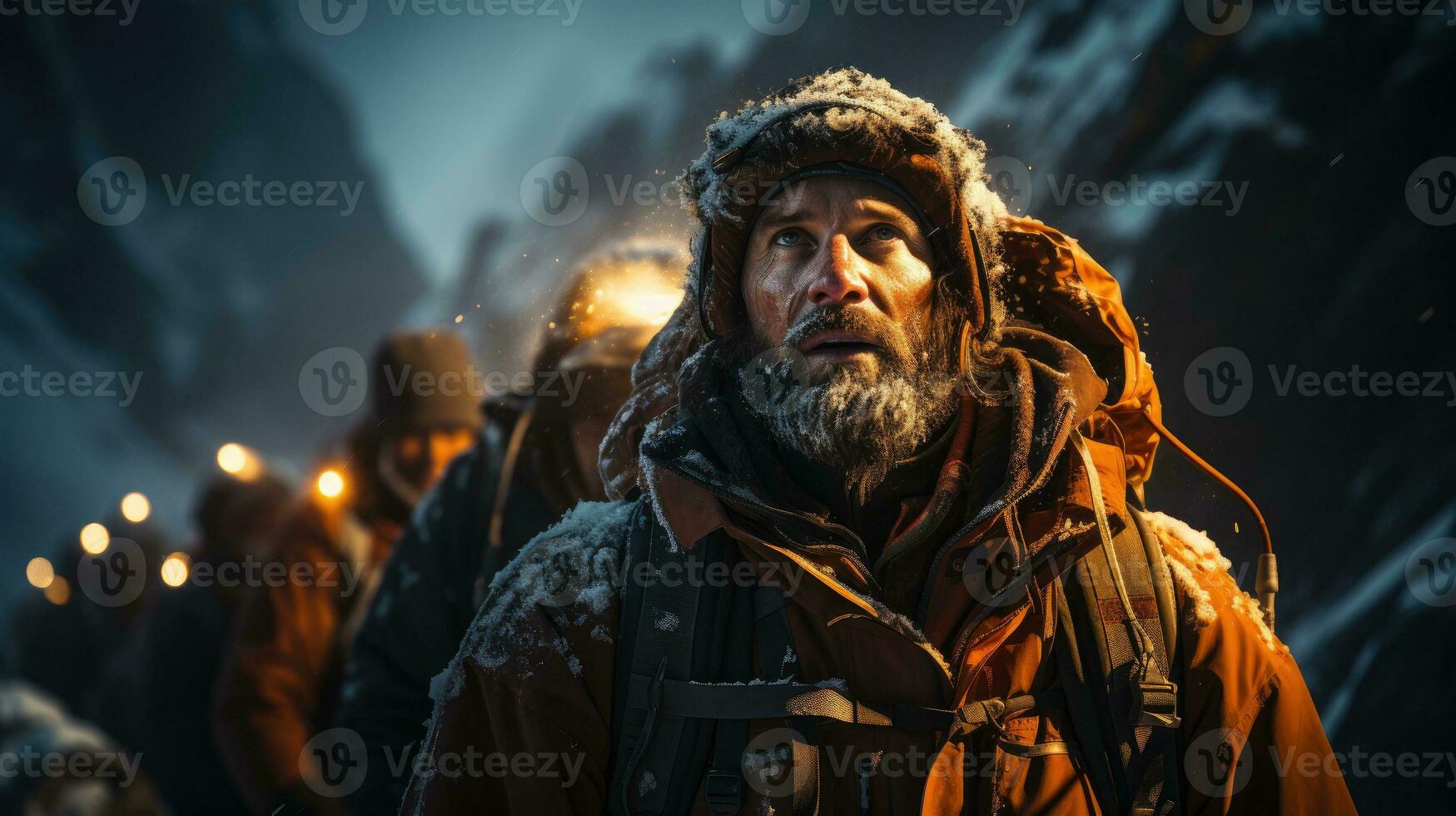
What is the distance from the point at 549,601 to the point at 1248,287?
303cm

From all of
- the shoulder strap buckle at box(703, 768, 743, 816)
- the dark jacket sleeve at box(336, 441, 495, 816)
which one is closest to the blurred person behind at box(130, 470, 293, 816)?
the dark jacket sleeve at box(336, 441, 495, 816)

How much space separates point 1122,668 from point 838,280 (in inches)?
39.4

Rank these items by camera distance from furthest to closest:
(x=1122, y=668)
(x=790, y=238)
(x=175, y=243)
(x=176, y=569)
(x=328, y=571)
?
(x=175, y=243)
(x=176, y=569)
(x=328, y=571)
(x=790, y=238)
(x=1122, y=668)

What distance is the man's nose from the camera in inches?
84.3

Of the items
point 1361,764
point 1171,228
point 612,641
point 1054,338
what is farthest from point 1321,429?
point 612,641

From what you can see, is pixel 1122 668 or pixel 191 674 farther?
pixel 191 674

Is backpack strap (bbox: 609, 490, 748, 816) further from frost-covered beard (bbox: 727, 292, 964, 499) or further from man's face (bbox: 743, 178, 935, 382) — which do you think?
man's face (bbox: 743, 178, 935, 382)

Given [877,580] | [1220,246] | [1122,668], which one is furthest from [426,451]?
[1220,246]

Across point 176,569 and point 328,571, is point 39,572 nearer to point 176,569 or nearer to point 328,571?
point 176,569

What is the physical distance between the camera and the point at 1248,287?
3.70 meters

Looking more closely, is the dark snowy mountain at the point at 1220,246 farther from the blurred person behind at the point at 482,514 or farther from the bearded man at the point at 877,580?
the bearded man at the point at 877,580

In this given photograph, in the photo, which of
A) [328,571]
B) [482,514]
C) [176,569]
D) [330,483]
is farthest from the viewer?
[176,569]

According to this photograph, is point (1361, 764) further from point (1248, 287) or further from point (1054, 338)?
point (1054, 338)

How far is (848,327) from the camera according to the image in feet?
6.98
